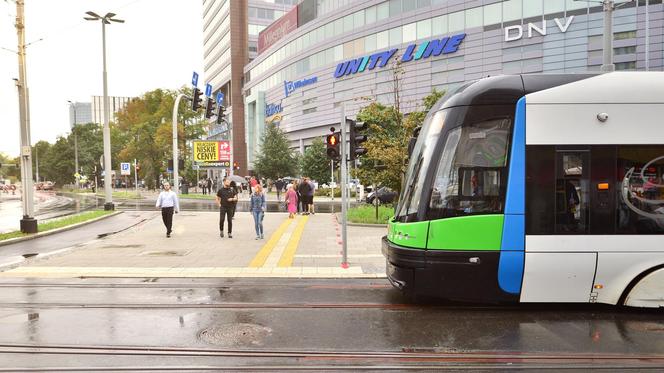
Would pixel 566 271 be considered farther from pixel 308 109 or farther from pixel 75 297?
pixel 308 109

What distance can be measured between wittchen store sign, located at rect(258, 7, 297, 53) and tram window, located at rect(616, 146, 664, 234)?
6912cm

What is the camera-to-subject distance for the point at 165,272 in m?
9.24

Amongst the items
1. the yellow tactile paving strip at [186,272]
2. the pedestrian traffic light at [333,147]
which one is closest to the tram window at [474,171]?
the yellow tactile paving strip at [186,272]

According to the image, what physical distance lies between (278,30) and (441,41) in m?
35.1

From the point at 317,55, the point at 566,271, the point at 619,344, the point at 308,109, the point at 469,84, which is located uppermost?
the point at 317,55

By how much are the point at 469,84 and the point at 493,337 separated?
125 inches

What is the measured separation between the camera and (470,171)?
6016 millimetres

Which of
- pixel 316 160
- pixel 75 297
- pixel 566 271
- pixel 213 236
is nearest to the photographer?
pixel 566 271

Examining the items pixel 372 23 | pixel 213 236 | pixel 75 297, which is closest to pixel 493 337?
pixel 75 297

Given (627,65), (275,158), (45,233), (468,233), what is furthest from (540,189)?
(275,158)

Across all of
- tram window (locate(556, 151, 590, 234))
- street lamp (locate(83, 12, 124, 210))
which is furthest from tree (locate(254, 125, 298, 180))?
tram window (locate(556, 151, 590, 234))

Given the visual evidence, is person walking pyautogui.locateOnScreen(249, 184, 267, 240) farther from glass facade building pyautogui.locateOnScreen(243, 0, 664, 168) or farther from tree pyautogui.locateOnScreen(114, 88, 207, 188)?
tree pyautogui.locateOnScreen(114, 88, 207, 188)

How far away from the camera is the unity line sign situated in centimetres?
3838

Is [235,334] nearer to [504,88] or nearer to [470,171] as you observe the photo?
[470,171]
